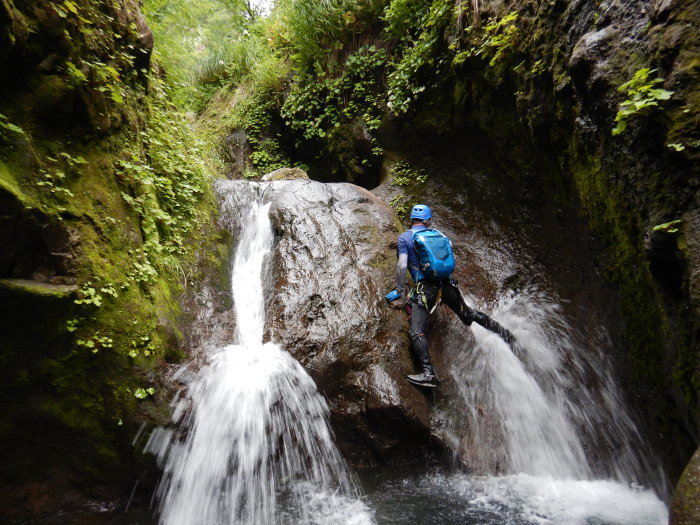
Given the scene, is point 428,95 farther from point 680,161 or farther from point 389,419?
point 389,419

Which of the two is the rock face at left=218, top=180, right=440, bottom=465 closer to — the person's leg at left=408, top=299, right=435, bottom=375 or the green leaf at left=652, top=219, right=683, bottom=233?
the person's leg at left=408, top=299, right=435, bottom=375

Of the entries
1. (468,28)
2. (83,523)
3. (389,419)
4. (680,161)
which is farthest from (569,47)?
(83,523)

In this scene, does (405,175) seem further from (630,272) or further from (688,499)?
(688,499)

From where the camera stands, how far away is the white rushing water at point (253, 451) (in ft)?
11.2

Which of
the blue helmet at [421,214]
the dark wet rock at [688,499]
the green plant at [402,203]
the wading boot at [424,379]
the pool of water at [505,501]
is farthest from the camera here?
the green plant at [402,203]

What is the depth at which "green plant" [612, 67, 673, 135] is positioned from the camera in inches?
100

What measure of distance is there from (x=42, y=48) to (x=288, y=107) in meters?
7.72

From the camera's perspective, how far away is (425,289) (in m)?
4.70

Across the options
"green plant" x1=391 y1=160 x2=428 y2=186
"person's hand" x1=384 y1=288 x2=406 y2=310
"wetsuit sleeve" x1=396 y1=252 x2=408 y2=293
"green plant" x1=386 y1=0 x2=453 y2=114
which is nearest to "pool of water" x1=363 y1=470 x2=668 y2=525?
"person's hand" x1=384 y1=288 x2=406 y2=310

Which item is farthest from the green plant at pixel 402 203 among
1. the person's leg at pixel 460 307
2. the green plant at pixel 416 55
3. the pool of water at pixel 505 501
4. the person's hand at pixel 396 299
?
the pool of water at pixel 505 501

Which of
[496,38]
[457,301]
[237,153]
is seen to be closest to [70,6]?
[496,38]

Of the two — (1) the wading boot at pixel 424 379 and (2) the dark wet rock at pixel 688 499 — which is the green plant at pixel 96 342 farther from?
(2) the dark wet rock at pixel 688 499

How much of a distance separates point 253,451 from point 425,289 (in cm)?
279

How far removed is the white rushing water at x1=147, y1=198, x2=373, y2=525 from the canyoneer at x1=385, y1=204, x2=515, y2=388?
1389mm
